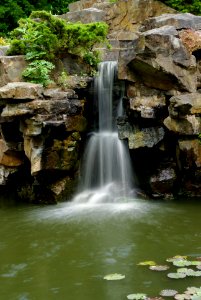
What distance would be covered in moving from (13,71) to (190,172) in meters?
5.70

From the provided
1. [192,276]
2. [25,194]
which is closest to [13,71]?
[25,194]

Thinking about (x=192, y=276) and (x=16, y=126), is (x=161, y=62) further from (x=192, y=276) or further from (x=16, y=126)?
(x=192, y=276)

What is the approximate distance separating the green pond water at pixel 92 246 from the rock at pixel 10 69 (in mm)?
3618

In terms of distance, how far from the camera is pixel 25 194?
1279 cm

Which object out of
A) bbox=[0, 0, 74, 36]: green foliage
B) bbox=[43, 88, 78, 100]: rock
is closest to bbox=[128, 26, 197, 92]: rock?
bbox=[43, 88, 78, 100]: rock

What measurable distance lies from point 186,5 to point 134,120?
24.8ft

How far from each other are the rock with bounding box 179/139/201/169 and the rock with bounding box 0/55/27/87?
16.1 feet

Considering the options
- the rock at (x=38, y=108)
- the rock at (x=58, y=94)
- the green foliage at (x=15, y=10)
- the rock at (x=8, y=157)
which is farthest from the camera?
the green foliage at (x=15, y=10)

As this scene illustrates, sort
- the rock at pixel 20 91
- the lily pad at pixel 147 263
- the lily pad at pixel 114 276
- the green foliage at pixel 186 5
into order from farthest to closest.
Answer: the green foliage at pixel 186 5 → the rock at pixel 20 91 → the lily pad at pixel 147 263 → the lily pad at pixel 114 276

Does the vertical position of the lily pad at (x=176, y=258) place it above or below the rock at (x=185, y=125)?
below

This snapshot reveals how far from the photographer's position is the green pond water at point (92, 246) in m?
6.60

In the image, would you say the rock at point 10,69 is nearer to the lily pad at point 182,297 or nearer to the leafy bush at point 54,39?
the leafy bush at point 54,39

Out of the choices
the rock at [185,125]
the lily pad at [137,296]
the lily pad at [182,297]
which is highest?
the rock at [185,125]

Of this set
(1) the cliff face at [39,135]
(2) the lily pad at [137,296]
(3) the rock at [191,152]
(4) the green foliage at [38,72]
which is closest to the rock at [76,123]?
(1) the cliff face at [39,135]
